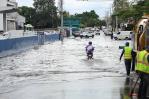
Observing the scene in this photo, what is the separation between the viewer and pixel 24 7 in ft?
566

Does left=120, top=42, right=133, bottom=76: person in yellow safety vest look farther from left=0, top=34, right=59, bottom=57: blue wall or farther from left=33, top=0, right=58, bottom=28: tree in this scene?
left=33, top=0, right=58, bottom=28: tree

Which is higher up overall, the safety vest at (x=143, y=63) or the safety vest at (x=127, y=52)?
the safety vest at (x=143, y=63)

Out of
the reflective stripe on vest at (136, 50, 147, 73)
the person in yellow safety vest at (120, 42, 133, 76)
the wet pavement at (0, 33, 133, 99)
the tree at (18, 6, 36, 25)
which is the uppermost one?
the tree at (18, 6, 36, 25)

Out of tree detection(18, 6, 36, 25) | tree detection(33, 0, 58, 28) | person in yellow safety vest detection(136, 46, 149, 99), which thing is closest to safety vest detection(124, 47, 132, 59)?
person in yellow safety vest detection(136, 46, 149, 99)

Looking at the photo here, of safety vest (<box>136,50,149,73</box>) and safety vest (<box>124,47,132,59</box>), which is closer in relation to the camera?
safety vest (<box>136,50,149,73</box>)

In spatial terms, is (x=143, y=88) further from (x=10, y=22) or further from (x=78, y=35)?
(x=10, y=22)

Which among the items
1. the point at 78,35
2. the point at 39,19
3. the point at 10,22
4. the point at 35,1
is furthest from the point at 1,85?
the point at 35,1

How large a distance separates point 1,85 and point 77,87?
356 cm

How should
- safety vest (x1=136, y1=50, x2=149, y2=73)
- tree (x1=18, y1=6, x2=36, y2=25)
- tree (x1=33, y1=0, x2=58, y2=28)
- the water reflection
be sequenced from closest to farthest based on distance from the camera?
safety vest (x1=136, y1=50, x2=149, y2=73) < the water reflection < tree (x1=33, y1=0, x2=58, y2=28) < tree (x1=18, y1=6, x2=36, y2=25)

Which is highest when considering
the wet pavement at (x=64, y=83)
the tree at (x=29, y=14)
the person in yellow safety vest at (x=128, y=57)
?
the tree at (x=29, y=14)

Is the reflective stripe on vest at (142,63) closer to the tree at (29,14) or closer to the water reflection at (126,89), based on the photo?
the water reflection at (126,89)

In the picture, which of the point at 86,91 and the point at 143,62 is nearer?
the point at 143,62

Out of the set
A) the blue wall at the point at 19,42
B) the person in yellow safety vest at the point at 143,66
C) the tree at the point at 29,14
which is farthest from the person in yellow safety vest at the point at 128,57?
the tree at the point at 29,14

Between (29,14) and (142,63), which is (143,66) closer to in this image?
(142,63)
